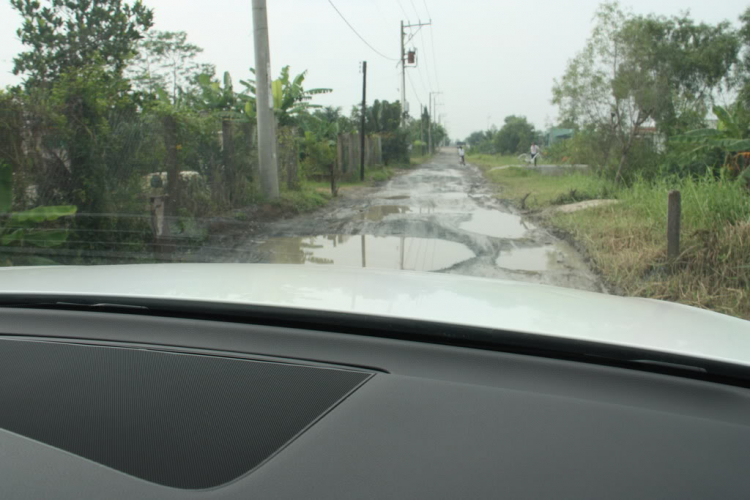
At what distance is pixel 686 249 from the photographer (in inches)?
250

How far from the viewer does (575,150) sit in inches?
727

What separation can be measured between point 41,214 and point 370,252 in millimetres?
4167

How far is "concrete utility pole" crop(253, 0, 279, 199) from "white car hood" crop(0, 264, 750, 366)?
10.7 metres

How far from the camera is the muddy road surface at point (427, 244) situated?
7367mm

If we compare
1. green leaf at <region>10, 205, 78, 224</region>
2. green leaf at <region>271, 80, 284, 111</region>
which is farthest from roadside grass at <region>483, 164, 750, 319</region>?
green leaf at <region>271, 80, 284, 111</region>

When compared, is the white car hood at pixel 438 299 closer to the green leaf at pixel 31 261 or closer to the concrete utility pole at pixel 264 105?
the green leaf at pixel 31 261

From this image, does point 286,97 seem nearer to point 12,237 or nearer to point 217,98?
point 217,98

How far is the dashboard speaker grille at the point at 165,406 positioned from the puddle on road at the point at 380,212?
10391 millimetres

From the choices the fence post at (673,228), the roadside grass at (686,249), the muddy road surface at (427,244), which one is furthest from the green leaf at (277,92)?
the fence post at (673,228)

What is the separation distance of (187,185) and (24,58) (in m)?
4.65

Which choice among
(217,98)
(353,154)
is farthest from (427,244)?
(353,154)

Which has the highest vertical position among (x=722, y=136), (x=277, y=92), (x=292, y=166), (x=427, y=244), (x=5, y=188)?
(x=277, y=92)

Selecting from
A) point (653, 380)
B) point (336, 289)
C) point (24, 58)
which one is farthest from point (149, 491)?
point (24, 58)

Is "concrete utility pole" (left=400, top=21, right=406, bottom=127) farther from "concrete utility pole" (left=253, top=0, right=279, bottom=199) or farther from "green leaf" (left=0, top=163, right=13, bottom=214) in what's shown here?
"green leaf" (left=0, top=163, right=13, bottom=214)
